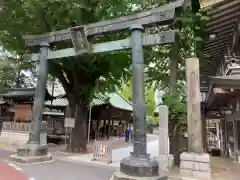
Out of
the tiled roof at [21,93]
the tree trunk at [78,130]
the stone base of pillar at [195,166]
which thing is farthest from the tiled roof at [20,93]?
the stone base of pillar at [195,166]

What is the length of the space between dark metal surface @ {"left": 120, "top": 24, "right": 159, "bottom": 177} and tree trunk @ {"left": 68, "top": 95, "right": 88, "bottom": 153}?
754cm

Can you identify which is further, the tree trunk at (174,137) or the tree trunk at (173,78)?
the tree trunk at (173,78)

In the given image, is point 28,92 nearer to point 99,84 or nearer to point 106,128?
point 99,84

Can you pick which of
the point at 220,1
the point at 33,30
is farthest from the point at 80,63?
the point at 220,1

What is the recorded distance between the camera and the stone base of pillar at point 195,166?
7.97m

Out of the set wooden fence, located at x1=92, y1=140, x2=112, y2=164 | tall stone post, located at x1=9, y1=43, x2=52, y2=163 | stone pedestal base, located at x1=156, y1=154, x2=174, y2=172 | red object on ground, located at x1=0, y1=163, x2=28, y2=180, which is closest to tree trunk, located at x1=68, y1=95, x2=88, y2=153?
wooden fence, located at x1=92, y1=140, x2=112, y2=164

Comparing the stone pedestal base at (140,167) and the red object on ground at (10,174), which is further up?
the stone pedestal base at (140,167)

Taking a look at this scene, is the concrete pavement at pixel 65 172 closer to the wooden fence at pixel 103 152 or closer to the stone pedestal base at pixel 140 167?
the stone pedestal base at pixel 140 167

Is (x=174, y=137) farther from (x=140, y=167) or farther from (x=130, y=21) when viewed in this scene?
(x=130, y=21)

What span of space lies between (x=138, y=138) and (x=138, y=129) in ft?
0.98

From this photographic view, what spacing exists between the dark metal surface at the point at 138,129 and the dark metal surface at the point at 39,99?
4.68 meters

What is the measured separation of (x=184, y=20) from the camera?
35.6ft

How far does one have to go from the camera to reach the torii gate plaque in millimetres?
7592

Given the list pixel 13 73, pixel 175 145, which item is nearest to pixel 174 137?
pixel 175 145
